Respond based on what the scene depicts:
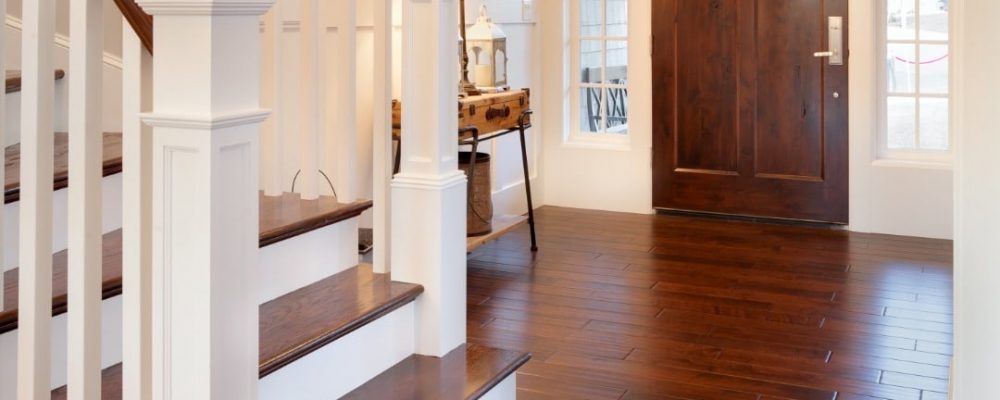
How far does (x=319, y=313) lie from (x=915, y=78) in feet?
14.6

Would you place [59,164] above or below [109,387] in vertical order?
above

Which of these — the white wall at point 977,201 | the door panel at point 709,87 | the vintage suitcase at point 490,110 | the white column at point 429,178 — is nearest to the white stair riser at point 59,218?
the white column at point 429,178

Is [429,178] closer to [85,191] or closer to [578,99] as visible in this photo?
[85,191]

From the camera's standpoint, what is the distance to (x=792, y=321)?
14.2ft

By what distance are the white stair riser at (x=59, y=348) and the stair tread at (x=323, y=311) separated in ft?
0.94

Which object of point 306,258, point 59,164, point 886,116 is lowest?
point 306,258

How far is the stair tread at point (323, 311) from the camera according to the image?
7.41 ft

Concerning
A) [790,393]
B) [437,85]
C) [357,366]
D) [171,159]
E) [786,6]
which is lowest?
[790,393]

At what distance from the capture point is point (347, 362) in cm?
247

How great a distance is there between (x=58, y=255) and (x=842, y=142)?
4.73m

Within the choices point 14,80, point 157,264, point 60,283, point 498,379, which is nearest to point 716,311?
point 498,379

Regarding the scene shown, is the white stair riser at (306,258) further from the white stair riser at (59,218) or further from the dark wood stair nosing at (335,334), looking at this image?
the white stair riser at (59,218)

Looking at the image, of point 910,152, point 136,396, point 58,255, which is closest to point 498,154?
point 910,152

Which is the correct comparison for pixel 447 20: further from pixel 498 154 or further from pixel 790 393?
pixel 498 154
